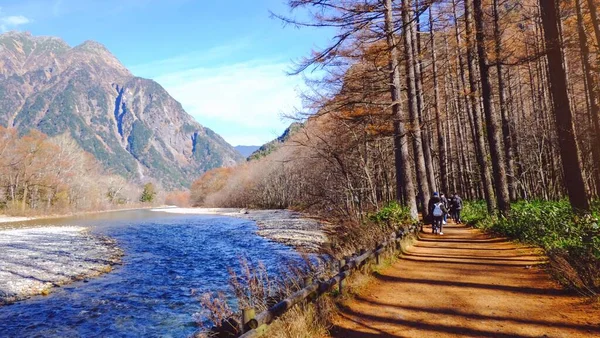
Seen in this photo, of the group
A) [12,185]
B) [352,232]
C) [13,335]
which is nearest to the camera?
[13,335]

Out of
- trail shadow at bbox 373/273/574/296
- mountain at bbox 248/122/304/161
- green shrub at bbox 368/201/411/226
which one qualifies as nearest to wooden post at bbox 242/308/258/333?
trail shadow at bbox 373/273/574/296

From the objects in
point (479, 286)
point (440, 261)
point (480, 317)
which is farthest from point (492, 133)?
point (480, 317)

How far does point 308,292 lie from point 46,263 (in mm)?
16616

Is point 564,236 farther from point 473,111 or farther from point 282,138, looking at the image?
point 282,138

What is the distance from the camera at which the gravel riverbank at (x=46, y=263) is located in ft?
42.7

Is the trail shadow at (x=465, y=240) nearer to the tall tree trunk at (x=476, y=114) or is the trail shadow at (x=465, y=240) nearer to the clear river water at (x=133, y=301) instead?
the tall tree trunk at (x=476, y=114)

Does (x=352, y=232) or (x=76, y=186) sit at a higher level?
(x=76, y=186)

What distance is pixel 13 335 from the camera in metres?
8.76

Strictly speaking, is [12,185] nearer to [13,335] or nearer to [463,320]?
[13,335]

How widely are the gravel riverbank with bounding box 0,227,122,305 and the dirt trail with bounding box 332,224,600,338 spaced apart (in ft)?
36.9

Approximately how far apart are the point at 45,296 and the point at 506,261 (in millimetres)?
13354

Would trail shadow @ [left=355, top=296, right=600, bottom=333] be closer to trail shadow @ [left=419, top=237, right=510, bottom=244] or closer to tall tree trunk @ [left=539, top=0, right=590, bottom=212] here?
tall tree trunk @ [left=539, top=0, right=590, bottom=212]

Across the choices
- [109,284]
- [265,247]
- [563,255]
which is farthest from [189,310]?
[265,247]

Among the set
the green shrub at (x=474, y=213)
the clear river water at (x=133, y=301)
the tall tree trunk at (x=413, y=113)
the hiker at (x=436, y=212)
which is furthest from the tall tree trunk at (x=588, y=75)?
the clear river water at (x=133, y=301)
